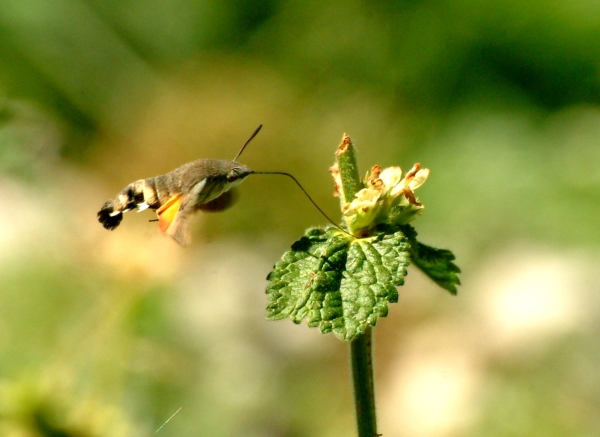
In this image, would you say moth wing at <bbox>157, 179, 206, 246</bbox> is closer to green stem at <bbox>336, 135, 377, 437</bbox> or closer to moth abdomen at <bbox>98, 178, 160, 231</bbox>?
moth abdomen at <bbox>98, 178, 160, 231</bbox>

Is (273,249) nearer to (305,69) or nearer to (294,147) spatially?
(294,147)

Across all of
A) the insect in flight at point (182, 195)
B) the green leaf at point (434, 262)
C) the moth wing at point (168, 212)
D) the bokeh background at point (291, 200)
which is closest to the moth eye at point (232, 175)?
the insect in flight at point (182, 195)

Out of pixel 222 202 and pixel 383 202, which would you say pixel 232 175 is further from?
pixel 383 202

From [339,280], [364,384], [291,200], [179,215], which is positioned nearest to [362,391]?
[364,384]

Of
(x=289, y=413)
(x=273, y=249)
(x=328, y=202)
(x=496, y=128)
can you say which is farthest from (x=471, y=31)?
(x=289, y=413)

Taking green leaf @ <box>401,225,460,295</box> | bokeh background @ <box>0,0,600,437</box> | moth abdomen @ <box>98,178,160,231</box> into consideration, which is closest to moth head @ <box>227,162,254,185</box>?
moth abdomen @ <box>98,178,160,231</box>

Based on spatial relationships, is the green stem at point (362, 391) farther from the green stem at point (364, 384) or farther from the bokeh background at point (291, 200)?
the bokeh background at point (291, 200)
